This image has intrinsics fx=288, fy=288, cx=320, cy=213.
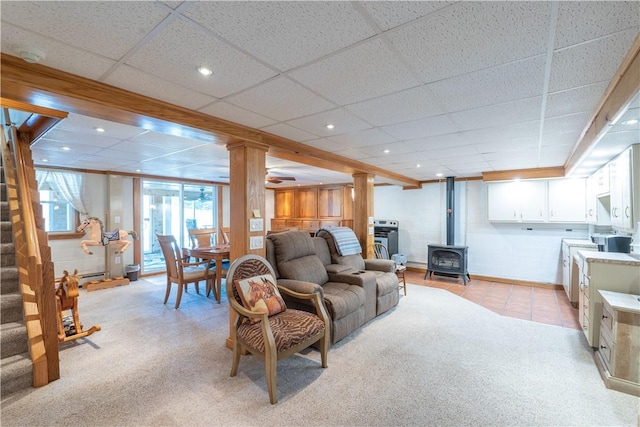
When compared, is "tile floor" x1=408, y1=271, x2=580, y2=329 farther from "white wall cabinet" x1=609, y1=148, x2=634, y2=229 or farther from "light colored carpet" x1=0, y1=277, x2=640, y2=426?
"white wall cabinet" x1=609, y1=148, x2=634, y2=229

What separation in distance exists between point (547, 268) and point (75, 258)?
8916 millimetres

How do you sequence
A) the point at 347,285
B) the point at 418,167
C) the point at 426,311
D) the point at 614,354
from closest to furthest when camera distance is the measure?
the point at 614,354 → the point at 347,285 → the point at 426,311 → the point at 418,167

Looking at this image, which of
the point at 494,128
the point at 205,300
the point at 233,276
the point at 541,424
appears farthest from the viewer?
the point at 205,300

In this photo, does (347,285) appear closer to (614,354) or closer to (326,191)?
(614,354)

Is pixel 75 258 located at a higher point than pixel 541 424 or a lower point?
higher

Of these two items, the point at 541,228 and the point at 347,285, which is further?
the point at 541,228

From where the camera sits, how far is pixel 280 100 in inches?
85.0

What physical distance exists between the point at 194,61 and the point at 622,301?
143 inches

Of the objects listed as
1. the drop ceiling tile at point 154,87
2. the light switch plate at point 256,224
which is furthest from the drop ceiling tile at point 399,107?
the light switch plate at point 256,224

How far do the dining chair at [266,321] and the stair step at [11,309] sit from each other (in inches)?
76.8

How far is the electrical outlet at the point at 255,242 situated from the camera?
9.48 feet

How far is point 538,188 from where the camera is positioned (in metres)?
5.16

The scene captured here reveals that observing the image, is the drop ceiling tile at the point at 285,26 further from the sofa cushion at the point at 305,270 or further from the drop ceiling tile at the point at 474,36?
the sofa cushion at the point at 305,270

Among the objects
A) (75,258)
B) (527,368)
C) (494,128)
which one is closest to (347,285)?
(527,368)
